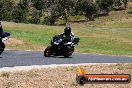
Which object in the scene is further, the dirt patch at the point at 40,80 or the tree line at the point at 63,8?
the tree line at the point at 63,8

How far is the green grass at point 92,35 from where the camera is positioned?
1717 inches

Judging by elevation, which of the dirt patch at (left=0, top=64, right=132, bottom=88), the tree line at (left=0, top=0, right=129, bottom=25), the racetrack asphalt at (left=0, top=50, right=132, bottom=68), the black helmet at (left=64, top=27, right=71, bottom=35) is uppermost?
the black helmet at (left=64, top=27, right=71, bottom=35)

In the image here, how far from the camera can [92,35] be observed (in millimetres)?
67500

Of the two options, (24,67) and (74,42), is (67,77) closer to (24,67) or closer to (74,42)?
(24,67)

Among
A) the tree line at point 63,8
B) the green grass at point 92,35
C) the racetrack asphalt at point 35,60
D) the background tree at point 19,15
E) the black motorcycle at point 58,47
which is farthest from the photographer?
the tree line at point 63,8

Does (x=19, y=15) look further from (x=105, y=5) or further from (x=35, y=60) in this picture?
(x=35, y=60)

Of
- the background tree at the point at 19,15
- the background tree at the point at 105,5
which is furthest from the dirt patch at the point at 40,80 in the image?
the background tree at the point at 105,5

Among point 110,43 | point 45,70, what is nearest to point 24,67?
point 45,70

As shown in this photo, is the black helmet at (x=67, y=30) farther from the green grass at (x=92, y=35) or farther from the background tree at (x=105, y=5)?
the background tree at (x=105, y=5)

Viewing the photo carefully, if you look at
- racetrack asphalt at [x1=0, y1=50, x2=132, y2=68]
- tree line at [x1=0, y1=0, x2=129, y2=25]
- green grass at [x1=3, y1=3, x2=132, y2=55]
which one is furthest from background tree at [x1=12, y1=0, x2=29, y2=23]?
racetrack asphalt at [x1=0, y1=50, x2=132, y2=68]

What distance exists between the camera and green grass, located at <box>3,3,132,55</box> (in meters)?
43.6

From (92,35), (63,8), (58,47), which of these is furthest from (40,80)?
(63,8)

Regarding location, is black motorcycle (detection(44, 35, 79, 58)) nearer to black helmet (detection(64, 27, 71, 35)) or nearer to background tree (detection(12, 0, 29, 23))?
black helmet (detection(64, 27, 71, 35))

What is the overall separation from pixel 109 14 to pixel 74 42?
402 ft
